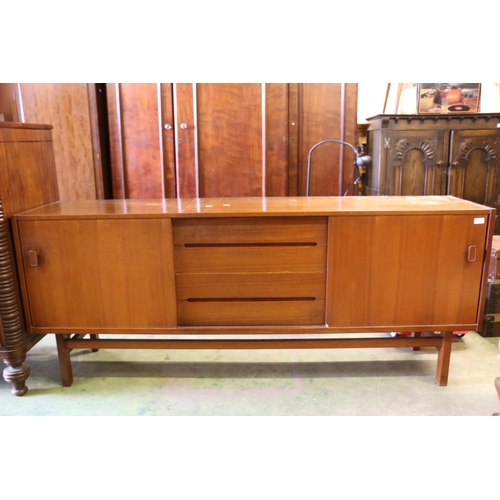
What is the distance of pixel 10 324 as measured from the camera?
1797mm

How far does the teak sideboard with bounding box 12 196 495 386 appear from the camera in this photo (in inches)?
68.5

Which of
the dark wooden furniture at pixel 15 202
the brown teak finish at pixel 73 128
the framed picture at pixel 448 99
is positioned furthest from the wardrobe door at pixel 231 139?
the dark wooden furniture at pixel 15 202

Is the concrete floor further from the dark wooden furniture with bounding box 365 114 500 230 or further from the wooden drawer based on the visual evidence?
the dark wooden furniture with bounding box 365 114 500 230

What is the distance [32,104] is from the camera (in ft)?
10.7

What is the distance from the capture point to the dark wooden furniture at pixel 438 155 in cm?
342

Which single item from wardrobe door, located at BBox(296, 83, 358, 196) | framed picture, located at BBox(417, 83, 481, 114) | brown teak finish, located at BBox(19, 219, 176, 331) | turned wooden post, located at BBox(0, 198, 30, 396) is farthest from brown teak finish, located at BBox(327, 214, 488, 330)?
framed picture, located at BBox(417, 83, 481, 114)

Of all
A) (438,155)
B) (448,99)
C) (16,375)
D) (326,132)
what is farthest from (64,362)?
(448,99)

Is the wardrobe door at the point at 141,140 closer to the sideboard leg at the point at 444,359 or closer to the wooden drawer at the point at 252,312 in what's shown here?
the wooden drawer at the point at 252,312

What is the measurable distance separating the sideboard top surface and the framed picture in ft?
6.31

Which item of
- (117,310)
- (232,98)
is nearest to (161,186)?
(232,98)

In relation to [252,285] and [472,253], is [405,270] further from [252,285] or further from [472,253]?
[252,285]

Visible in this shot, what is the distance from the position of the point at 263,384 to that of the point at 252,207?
2.56ft

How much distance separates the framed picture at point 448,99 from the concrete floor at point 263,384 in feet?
6.74
